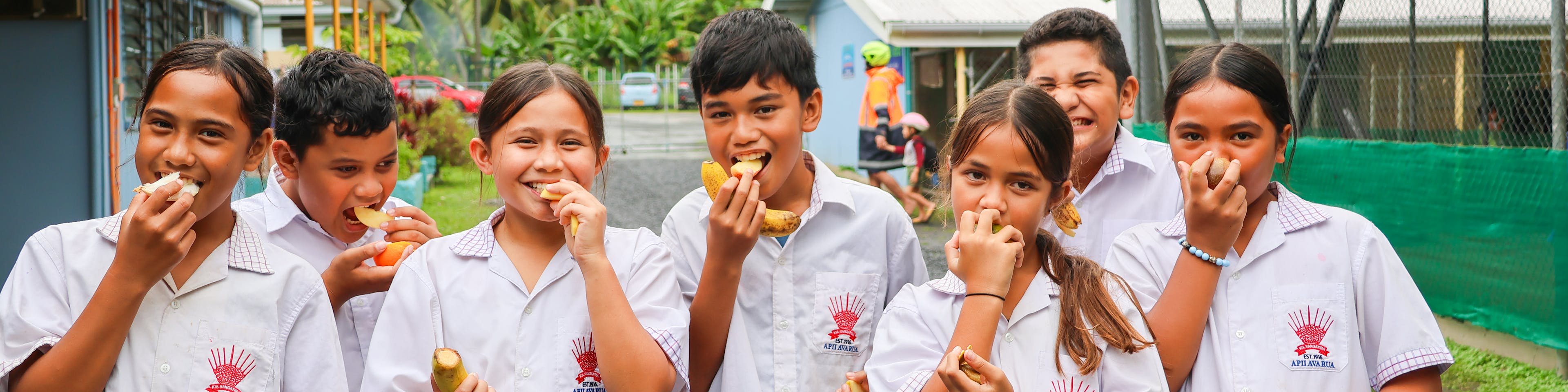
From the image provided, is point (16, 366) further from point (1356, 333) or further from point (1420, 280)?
point (1420, 280)

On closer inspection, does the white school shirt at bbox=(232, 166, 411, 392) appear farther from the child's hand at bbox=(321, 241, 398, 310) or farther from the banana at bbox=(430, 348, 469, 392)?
the banana at bbox=(430, 348, 469, 392)

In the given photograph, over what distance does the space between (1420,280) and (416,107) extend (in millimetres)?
13036

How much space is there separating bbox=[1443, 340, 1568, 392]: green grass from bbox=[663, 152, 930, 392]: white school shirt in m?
4.21

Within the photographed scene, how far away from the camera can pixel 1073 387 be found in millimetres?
2186

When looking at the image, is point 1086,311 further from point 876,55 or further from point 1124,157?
point 876,55

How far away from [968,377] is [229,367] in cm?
155

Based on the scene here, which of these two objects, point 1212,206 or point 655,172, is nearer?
point 1212,206

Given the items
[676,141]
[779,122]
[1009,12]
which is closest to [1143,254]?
[779,122]

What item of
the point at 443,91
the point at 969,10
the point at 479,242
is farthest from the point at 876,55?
the point at 443,91

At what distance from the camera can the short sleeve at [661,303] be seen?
2.33m

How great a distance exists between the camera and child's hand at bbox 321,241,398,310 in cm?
256

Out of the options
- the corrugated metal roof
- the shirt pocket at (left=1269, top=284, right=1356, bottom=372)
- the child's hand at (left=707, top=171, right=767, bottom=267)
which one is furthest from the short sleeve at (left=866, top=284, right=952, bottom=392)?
the corrugated metal roof

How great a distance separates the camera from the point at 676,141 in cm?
2364

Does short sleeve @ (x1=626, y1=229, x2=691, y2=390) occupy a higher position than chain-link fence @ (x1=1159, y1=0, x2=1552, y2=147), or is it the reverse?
chain-link fence @ (x1=1159, y1=0, x2=1552, y2=147)
